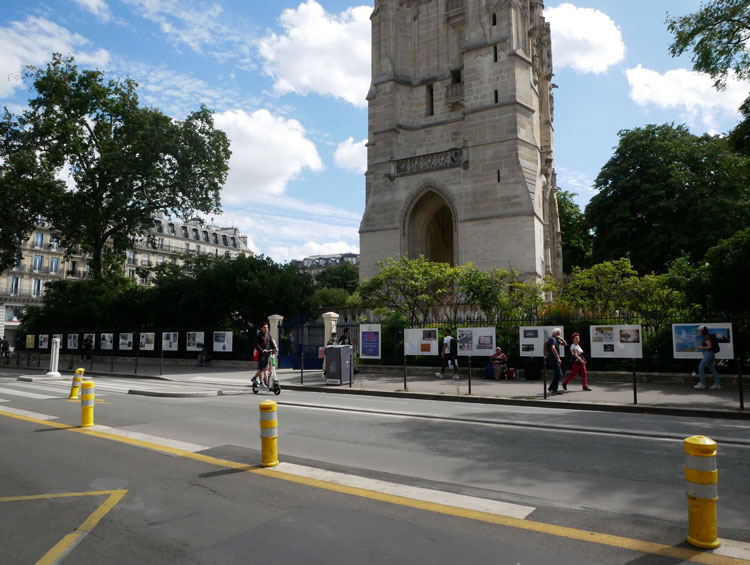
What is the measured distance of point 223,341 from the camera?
25609 millimetres

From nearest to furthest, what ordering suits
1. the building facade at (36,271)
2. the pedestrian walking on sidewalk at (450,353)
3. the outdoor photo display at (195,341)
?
the pedestrian walking on sidewalk at (450,353)
the outdoor photo display at (195,341)
the building facade at (36,271)

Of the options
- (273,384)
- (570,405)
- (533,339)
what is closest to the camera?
(570,405)

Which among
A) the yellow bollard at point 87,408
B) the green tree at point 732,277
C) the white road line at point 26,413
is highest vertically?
the green tree at point 732,277

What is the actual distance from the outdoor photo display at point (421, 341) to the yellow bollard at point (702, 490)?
49.3 ft

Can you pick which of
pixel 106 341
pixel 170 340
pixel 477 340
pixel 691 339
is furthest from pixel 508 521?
pixel 106 341

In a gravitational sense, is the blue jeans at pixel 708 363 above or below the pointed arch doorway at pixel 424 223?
below

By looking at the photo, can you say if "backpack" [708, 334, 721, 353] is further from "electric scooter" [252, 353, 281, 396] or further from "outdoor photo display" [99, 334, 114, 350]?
"outdoor photo display" [99, 334, 114, 350]

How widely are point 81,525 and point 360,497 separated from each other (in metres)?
2.26

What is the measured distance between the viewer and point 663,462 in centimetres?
624

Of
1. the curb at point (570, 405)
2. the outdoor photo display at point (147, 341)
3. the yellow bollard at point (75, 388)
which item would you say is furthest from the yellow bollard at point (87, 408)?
the outdoor photo display at point (147, 341)

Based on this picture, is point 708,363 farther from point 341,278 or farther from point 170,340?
point 341,278

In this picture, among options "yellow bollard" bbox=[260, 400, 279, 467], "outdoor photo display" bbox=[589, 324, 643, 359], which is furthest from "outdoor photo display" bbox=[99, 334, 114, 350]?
"yellow bollard" bbox=[260, 400, 279, 467]

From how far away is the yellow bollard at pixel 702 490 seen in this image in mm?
3600

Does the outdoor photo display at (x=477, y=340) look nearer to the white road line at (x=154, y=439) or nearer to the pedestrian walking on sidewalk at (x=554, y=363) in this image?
the pedestrian walking on sidewalk at (x=554, y=363)
